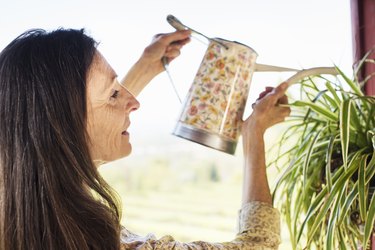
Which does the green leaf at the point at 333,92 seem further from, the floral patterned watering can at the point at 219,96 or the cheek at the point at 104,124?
the cheek at the point at 104,124

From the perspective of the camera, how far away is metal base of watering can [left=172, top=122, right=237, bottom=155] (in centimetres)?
100

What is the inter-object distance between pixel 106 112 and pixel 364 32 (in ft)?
2.09

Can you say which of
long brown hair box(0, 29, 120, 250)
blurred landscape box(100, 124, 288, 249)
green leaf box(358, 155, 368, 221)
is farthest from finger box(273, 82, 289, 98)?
blurred landscape box(100, 124, 288, 249)

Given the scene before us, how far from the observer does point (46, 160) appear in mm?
796

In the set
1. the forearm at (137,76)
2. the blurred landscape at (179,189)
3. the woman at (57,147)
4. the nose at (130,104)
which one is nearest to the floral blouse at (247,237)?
the woman at (57,147)

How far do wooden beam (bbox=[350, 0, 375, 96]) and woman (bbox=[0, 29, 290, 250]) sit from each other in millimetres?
499

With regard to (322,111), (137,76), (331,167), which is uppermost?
(137,76)

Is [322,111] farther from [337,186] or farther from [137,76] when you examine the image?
[137,76]

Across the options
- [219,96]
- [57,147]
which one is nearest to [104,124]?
[57,147]

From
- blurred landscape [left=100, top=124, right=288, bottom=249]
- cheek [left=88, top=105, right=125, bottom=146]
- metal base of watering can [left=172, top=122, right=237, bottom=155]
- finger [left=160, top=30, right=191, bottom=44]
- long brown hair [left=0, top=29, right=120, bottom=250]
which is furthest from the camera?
blurred landscape [left=100, top=124, right=288, bottom=249]

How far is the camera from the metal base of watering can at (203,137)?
1005 mm

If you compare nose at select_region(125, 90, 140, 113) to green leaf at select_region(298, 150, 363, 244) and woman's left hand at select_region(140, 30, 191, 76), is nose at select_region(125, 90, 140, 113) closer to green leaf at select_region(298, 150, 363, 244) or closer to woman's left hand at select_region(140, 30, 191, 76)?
woman's left hand at select_region(140, 30, 191, 76)

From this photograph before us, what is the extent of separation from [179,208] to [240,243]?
73 cm

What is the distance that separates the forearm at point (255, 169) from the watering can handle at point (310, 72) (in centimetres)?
12
